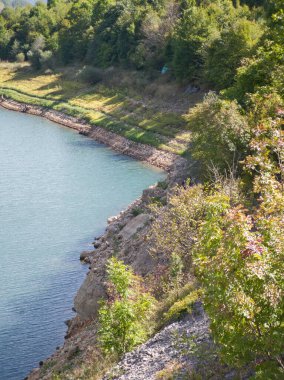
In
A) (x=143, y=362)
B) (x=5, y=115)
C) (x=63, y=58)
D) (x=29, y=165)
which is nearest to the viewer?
(x=143, y=362)

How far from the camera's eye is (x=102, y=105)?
83125mm

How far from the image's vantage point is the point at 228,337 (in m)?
12.2

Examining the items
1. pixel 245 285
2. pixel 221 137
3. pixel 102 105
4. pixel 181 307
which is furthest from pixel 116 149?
pixel 245 285

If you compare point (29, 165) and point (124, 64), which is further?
point (124, 64)

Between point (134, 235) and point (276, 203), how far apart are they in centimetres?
2376

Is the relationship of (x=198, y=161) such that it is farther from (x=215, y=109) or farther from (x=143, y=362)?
(x=143, y=362)

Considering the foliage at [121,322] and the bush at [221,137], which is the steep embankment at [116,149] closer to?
the foliage at [121,322]

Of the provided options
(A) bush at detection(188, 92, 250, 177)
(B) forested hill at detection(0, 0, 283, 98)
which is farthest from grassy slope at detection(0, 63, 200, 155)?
(A) bush at detection(188, 92, 250, 177)

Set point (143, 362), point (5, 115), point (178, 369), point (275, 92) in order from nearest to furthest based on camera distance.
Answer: point (178, 369)
point (143, 362)
point (275, 92)
point (5, 115)

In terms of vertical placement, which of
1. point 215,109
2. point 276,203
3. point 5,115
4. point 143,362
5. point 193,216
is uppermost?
point 276,203

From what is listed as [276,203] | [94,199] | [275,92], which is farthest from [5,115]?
[276,203]

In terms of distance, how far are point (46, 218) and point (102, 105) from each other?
40108 mm

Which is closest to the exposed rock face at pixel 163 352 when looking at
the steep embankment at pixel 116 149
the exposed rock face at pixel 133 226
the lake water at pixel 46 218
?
the steep embankment at pixel 116 149

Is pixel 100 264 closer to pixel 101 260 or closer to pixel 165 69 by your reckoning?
pixel 101 260
